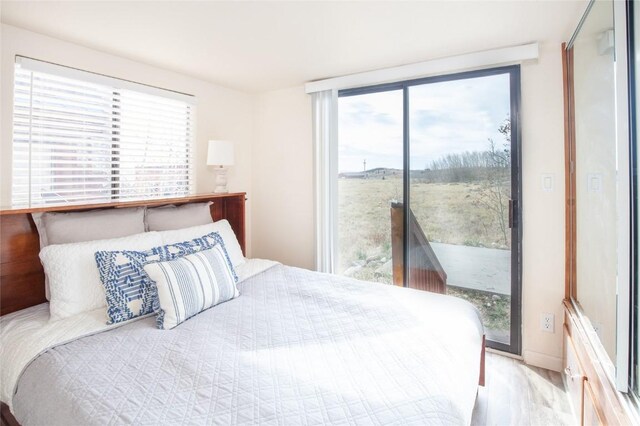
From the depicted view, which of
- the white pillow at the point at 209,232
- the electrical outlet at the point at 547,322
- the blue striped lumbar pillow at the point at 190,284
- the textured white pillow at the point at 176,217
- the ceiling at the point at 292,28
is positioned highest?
the ceiling at the point at 292,28

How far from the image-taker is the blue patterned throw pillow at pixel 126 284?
178cm

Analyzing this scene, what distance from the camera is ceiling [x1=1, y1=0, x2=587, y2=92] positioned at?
74.4 inches

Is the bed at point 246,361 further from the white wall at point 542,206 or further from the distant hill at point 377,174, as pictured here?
the distant hill at point 377,174

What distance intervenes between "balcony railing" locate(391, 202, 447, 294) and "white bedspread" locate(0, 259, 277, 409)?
88.3 inches

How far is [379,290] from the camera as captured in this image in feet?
7.50

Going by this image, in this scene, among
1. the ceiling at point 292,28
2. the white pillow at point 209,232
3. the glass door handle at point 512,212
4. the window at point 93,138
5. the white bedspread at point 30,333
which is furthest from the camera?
the glass door handle at point 512,212

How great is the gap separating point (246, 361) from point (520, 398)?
6.11ft

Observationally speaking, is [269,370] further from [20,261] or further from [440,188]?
[440,188]

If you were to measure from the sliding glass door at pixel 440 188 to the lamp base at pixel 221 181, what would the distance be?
117 cm

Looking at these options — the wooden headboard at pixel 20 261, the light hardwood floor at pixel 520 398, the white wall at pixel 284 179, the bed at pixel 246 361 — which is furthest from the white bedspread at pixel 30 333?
the light hardwood floor at pixel 520 398

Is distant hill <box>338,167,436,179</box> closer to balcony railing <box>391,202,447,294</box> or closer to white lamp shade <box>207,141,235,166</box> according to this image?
balcony railing <box>391,202,447,294</box>

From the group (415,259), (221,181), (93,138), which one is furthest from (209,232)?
(415,259)

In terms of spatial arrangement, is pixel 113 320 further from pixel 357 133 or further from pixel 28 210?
pixel 357 133

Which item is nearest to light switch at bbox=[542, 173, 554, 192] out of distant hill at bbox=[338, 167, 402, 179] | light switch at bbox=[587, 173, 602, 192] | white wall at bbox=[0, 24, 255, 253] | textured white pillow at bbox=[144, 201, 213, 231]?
light switch at bbox=[587, 173, 602, 192]
